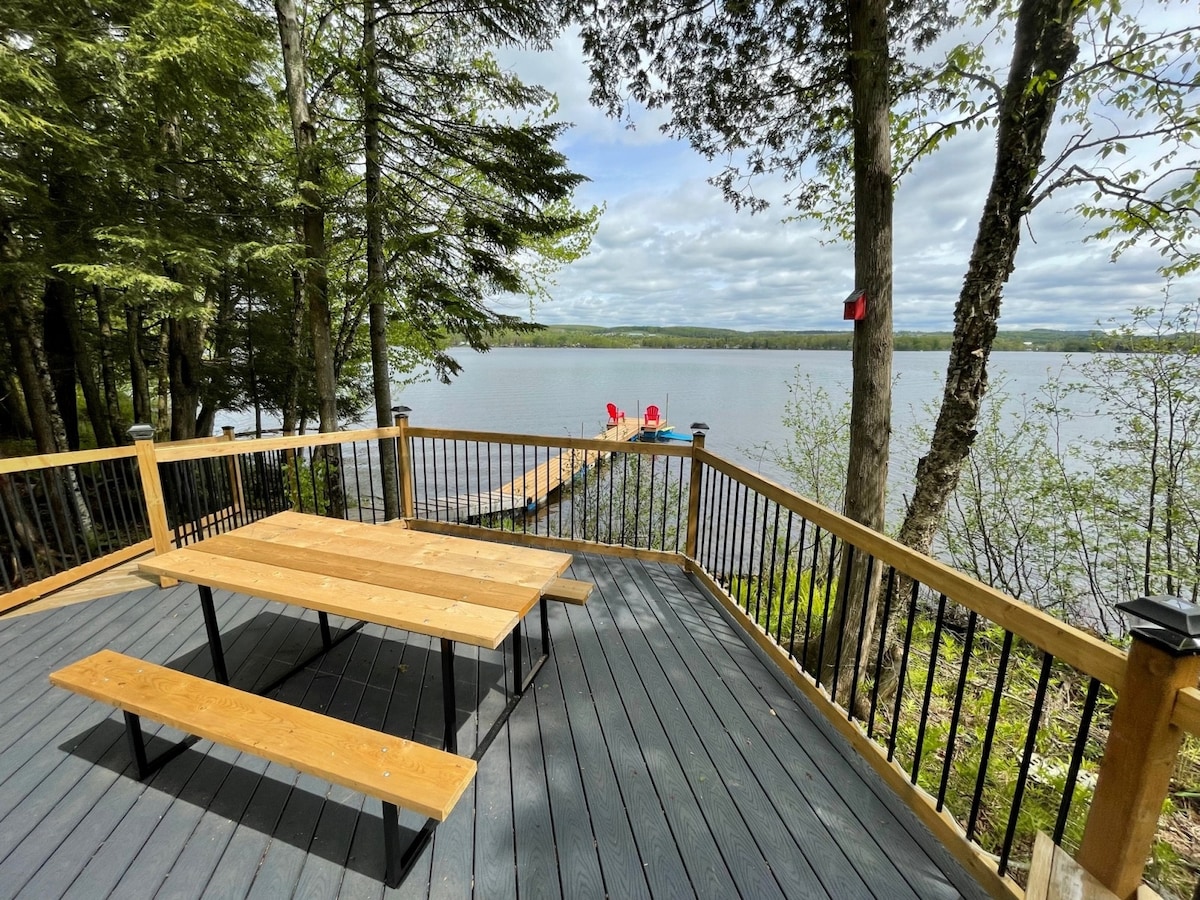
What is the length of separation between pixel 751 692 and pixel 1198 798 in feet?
10.6

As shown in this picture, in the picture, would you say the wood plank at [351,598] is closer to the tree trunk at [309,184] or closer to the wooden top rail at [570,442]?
the wooden top rail at [570,442]

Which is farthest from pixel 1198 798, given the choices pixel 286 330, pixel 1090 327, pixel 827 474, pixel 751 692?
pixel 286 330

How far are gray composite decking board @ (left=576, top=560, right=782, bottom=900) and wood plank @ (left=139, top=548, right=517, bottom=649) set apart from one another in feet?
2.55

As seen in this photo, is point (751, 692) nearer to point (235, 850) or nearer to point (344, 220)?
point (235, 850)

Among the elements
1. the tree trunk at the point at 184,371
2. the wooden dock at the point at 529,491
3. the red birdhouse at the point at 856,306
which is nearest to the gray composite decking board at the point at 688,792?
the red birdhouse at the point at 856,306

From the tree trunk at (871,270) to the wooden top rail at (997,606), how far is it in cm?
95

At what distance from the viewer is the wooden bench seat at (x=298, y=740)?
1222 mm

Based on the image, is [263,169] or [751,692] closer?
[751,692]

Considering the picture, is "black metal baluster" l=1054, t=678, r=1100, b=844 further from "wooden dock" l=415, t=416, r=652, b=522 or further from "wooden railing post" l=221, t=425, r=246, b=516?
"wooden railing post" l=221, t=425, r=246, b=516

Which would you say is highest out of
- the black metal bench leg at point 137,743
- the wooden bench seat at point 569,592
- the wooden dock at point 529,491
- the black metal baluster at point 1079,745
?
the black metal baluster at point 1079,745

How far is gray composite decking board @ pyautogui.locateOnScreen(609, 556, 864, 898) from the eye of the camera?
139cm

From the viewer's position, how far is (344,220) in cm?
564

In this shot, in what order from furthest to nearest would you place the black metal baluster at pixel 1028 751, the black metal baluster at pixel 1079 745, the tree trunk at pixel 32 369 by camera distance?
the tree trunk at pixel 32 369, the black metal baluster at pixel 1028 751, the black metal baluster at pixel 1079 745

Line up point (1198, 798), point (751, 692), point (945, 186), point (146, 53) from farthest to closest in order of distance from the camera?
point (945, 186) → point (146, 53) → point (1198, 798) → point (751, 692)
